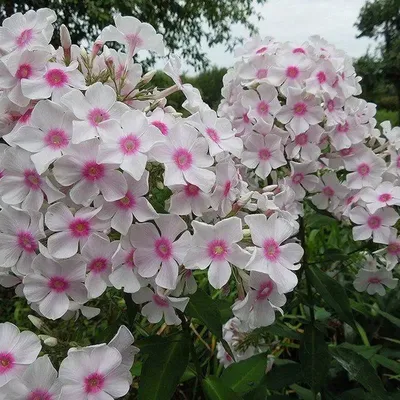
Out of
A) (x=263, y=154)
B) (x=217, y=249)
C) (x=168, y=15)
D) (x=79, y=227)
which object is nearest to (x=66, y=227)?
(x=79, y=227)

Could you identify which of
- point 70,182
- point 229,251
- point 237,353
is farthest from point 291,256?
point 237,353

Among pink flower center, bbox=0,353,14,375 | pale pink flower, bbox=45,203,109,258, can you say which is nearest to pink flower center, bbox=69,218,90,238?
pale pink flower, bbox=45,203,109,258

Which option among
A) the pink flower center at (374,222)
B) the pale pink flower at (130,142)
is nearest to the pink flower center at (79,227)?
the pale pink flower at (130,142)

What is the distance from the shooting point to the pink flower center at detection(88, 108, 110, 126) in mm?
876

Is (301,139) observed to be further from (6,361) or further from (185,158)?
(6,361)

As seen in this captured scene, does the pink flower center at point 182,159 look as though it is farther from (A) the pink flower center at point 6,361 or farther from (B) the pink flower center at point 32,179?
(A) the pink flower center at point 6,361

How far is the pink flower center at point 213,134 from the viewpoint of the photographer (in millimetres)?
969

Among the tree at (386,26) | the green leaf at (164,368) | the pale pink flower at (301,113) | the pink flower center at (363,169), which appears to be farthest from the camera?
the tree at (386,26)

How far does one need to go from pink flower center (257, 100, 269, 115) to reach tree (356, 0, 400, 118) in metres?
10.8

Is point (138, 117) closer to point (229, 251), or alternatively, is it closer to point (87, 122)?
point (87, 122)

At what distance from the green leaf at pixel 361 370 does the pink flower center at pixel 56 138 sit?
3.45 ft

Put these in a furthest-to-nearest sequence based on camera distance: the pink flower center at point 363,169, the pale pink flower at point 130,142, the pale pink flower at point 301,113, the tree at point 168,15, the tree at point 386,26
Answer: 1. the tree at point 386,26
2. the tree at point 168,15
3. the pink flower center at point 363,169
4. the pale pink flower at point 301,113
5. the pale pink flower at point 130,142

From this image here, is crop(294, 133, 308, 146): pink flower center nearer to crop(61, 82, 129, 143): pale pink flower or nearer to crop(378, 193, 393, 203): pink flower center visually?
crop(378, 193, 393, 203): pink flower center

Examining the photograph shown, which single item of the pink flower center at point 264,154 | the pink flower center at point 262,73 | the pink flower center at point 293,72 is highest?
the pink flower center at point 293,72
